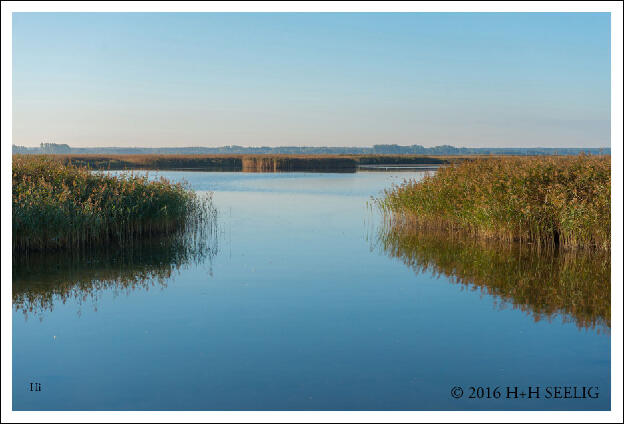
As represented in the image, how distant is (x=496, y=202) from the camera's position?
14.9 meters

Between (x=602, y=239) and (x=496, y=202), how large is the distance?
263 cm

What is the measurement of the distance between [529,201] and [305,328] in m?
8.51

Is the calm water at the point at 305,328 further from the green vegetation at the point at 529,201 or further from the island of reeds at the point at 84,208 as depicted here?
the green vegetation at the point at 529,201

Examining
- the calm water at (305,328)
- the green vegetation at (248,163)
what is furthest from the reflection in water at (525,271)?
the green vegetation at (248,163)

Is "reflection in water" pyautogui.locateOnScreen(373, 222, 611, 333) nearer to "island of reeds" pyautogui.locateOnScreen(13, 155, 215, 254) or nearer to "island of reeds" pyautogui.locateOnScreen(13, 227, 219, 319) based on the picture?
"island of reeds" pyautogui.locateOnScreen(13, 227, 219, 319)

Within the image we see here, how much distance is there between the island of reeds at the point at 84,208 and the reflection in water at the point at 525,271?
638cm

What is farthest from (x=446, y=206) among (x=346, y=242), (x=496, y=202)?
(x=346, y=242)

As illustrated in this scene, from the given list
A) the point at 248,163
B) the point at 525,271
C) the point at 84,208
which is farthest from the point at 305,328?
the point at 248,163

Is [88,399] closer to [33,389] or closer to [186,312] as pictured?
[33,389]

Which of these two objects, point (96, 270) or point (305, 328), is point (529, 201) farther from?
point (96, 270)

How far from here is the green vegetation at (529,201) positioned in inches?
533

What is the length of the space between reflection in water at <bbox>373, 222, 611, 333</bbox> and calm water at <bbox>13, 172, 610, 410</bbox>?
0.06 meters

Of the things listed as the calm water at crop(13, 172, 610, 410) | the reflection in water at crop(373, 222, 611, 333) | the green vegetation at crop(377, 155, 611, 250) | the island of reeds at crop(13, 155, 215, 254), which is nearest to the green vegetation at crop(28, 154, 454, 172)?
the island of reeds at crop(13, 155, 215, 254)

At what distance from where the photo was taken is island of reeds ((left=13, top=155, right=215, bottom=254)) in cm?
1335
